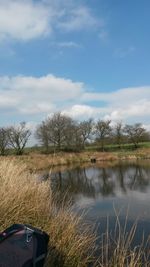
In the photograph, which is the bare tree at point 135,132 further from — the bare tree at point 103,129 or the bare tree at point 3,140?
the bare tree at point 3,140

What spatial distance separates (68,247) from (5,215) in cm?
111

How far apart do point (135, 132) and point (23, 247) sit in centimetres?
5744

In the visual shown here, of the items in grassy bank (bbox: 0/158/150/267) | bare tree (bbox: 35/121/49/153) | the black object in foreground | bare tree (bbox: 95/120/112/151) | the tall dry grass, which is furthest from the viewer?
bare tree (bbox: 95/120/112/151)

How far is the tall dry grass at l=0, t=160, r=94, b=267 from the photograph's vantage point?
5.39 m

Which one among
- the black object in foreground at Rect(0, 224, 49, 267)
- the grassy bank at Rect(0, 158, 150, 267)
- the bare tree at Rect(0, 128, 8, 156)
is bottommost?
the grassy bank at Rect(0, 158, 150, 267)

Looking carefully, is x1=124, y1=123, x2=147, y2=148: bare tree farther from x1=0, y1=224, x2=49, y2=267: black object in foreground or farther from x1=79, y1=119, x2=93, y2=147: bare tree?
x1=0, y1=224, x2=49, y2=267: black object in foreground

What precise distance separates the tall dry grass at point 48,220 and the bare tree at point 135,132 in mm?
51888

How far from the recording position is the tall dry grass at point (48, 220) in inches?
212

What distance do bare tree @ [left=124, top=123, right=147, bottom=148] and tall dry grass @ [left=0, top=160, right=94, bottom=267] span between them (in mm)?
51888

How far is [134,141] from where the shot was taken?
5809 cm

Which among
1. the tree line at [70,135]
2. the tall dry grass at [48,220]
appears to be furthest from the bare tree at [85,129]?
the tall dry grass at [48,220]

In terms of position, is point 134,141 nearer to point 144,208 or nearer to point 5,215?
point 144,208

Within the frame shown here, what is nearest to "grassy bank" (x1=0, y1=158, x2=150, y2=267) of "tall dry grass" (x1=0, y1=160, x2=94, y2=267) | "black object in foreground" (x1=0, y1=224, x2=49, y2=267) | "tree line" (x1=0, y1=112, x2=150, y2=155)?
"tall dry grass" (x1=0, y1=160, x2=94, y2=267)

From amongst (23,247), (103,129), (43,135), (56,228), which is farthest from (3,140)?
(23,247)
